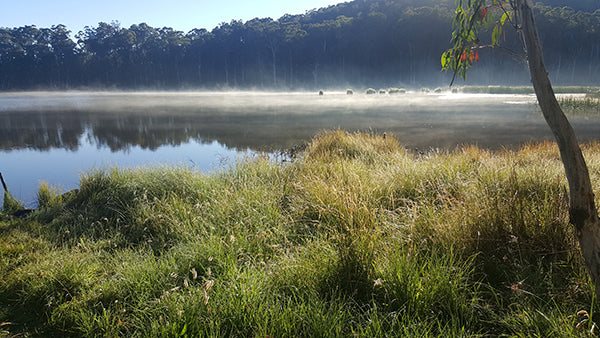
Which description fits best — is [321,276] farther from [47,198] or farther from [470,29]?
[47,198]

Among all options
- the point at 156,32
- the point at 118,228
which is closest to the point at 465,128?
the point at 118,228

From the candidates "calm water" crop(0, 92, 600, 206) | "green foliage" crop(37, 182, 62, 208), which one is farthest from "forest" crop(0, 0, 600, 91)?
"green foliage" crop(37, 182, 62, 208)

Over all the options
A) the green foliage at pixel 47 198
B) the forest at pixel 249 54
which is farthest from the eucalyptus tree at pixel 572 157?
the forest at pixel 249 54

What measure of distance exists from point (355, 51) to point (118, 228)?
4189 inches

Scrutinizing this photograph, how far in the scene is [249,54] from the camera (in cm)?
11231

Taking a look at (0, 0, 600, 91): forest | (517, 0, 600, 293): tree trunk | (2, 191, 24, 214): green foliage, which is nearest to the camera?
Result: (517, 0, 600, 293): tree trunk

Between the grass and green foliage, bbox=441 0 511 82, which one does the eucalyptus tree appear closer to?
green foliage, bbox=441 0 511 82

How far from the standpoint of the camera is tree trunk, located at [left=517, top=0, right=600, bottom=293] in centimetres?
237

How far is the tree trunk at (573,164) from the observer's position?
237 centimetres

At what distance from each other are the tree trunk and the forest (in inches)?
3651

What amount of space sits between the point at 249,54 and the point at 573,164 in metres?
116

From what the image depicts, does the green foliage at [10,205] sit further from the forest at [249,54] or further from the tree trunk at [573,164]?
the forest at [249,54]

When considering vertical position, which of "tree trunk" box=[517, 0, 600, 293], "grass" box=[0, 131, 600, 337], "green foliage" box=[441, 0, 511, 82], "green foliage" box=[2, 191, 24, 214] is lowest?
"green foliage" box=[2, 191, 24, 214]

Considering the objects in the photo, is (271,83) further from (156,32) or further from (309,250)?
(309,250)
